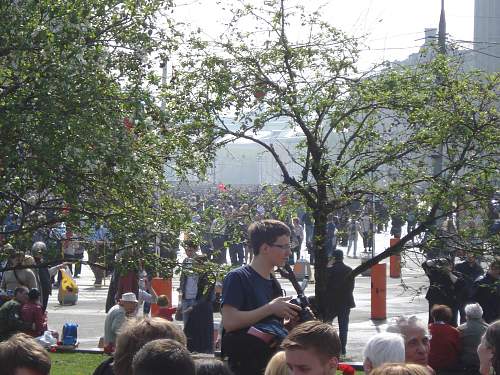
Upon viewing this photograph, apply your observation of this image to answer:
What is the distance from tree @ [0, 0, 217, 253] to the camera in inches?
304

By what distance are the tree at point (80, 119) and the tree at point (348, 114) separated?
95.8 inches

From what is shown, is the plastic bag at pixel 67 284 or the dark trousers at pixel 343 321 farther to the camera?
the plastic bag at pixel 67 284

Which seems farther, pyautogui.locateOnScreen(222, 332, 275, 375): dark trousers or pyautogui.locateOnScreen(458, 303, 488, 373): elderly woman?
pyautogui.locateOnScreen(458, 303, 488, 373): elderly woman

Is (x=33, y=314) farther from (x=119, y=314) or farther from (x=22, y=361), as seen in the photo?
(x=22, y=361)

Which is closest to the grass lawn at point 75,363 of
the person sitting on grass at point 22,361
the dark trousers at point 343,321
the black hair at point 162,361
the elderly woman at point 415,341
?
the dark trousers at point 343,321

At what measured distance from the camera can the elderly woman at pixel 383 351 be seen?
5812 mm

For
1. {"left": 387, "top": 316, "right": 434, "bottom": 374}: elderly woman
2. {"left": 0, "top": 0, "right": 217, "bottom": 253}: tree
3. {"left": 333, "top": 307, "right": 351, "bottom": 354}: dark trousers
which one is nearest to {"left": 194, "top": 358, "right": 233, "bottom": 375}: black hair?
{"left": 387, "top": 316, "right": 434, "bottom": 374}: elderly woman

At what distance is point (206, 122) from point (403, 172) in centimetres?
224

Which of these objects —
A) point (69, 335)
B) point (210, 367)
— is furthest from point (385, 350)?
point (69, 335)

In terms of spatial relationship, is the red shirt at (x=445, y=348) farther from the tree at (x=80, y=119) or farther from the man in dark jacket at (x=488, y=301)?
the tree at (x=80, y=119)

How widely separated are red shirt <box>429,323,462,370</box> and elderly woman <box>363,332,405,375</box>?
22.6 feet

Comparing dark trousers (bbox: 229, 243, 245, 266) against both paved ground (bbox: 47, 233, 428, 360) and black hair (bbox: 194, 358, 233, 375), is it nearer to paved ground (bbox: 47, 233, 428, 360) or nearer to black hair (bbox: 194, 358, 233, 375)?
paved ground (bbox: 47, 233, 428, 360)

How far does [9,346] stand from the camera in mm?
5148

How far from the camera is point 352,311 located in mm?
21875
